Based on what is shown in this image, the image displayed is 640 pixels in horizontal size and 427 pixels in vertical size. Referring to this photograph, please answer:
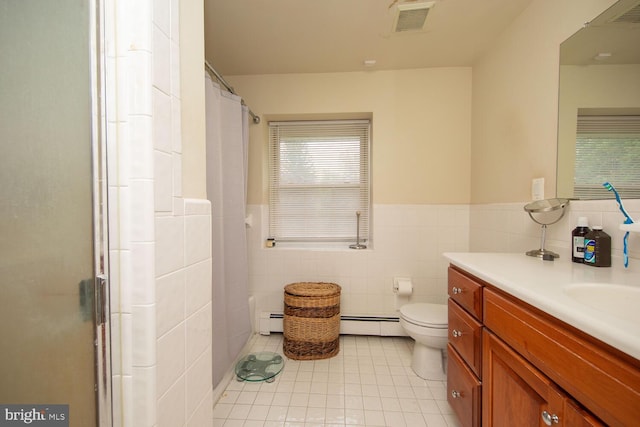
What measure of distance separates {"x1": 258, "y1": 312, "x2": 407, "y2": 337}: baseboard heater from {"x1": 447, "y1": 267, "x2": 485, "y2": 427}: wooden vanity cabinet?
0.93 meters

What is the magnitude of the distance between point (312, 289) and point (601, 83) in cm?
197

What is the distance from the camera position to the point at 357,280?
90.7 inches

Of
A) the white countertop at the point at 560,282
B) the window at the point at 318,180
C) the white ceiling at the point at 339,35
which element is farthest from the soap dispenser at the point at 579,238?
the window at the point at 318,180

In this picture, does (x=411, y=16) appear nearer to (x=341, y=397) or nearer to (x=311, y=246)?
(x=311, y=246)

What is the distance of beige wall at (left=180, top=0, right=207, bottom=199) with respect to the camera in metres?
0.84

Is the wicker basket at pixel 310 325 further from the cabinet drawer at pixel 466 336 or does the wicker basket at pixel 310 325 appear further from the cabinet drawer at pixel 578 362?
the cabinet drawer at pixel 578 362

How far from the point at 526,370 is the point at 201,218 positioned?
1138mm

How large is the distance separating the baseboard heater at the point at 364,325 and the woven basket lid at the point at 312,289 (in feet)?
1.26

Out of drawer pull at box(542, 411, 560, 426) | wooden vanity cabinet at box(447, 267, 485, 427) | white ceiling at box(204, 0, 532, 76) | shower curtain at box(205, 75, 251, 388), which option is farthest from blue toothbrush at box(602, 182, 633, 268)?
shower curtain at box(205, 75, 251, 388)

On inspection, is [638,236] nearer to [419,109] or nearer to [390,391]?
[390,391]

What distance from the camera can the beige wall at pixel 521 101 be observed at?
133cm

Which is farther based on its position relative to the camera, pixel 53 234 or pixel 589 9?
pixel 589 9

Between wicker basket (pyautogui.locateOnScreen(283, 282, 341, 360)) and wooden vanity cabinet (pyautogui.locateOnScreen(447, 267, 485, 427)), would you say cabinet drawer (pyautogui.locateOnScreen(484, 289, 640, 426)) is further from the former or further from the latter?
wicker basket (pyautogui.locateOnScreen(283, 282, 341, 360))

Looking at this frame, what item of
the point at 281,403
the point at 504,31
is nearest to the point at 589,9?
the point at 504,31
